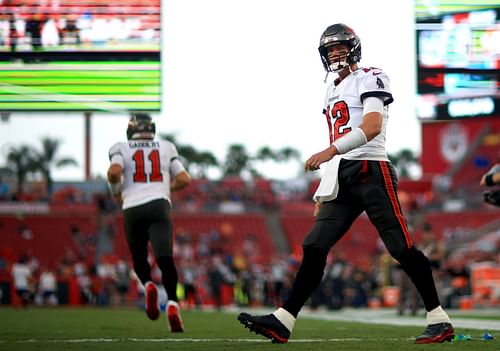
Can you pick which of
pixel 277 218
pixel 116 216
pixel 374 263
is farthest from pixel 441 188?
pixel 374 263

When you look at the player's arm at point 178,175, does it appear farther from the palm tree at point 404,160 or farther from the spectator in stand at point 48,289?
the palm tree at point 404,160

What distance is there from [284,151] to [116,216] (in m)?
38.7

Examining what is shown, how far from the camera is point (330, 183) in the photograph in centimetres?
630

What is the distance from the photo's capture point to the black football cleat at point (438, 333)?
20.0 feet

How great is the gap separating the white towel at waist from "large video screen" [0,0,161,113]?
9.85 metres

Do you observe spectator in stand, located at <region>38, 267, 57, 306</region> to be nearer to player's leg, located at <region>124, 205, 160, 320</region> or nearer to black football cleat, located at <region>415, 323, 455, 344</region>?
player's leg, located at <region>124, 205, 160, 320</region>

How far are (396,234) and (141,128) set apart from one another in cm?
323

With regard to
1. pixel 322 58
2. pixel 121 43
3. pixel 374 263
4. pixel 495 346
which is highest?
pixel 121 43

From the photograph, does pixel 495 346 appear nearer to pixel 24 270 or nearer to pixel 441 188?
pixel 24 270

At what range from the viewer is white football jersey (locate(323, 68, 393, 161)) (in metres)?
6.21

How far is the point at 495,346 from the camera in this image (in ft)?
19.1

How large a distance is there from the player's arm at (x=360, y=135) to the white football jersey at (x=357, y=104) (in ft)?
0.23

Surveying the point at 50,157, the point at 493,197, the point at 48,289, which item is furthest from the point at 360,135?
the point at 50,157

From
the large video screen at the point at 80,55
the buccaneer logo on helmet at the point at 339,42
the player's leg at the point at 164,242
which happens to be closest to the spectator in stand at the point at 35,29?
the large video screen at the point at 80,55
